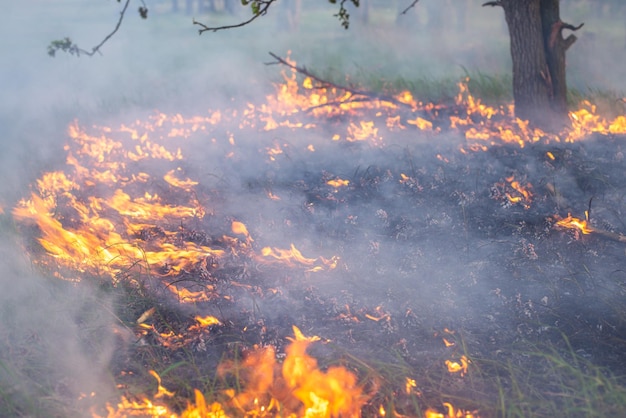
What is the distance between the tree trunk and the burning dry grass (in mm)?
257

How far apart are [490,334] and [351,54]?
16371mm

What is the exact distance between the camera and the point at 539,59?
5.97m

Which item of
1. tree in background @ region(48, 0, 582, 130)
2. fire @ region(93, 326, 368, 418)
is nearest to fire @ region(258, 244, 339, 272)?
Result: fire @ region(93, 326, 368, 418)

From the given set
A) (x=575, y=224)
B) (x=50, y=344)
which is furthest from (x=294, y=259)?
(x=575, y=224)

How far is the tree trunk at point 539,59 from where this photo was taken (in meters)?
5.91

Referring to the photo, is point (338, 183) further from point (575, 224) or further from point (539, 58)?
point (539, 58)

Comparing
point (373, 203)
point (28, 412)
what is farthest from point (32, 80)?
point (28, 412)

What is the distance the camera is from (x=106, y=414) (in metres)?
2.78

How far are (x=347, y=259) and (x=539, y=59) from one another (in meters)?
3.28

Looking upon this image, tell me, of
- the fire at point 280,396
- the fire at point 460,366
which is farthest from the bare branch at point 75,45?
the fire at point 460,366

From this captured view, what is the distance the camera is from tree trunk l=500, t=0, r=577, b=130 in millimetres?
5906

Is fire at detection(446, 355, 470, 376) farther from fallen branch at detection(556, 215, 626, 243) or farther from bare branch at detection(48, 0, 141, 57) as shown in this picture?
bare branch at detection(48, 0, 141, 57)

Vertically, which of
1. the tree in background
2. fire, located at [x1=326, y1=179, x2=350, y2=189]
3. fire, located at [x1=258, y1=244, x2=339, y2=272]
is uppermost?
the tree in background

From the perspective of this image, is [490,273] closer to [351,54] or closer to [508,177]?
[508,177]
